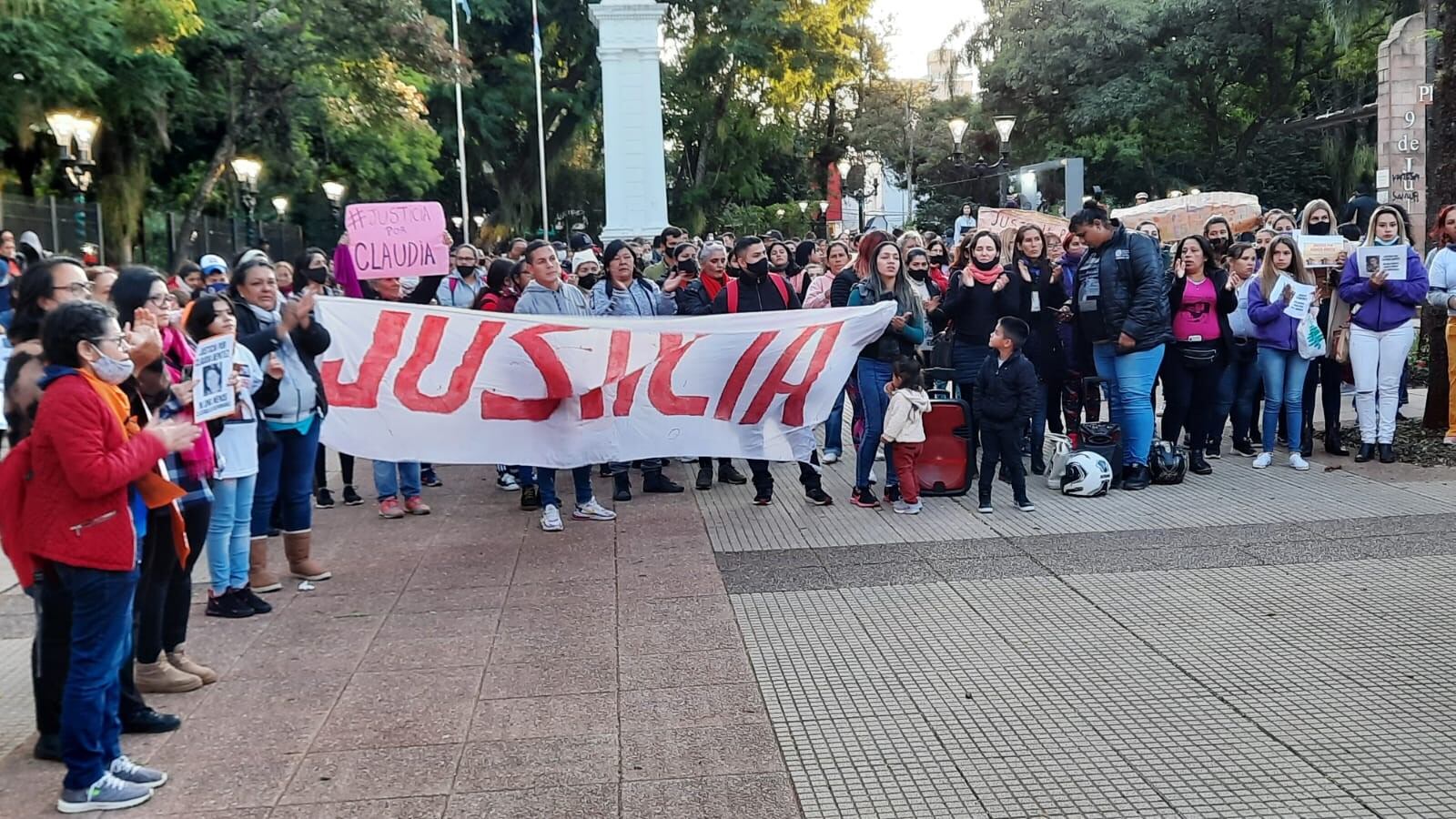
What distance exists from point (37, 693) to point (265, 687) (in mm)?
1018

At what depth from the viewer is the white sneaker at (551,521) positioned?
330 inches

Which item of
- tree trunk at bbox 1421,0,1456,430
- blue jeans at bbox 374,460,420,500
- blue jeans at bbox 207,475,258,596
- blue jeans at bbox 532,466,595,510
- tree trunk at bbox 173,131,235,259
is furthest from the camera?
tree trunk at bbox 173,131,235,259

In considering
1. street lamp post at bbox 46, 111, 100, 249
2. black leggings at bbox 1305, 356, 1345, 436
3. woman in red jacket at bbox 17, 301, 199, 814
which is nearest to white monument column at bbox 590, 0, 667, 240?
street lamp post at bbox 46, 111, 100, 249

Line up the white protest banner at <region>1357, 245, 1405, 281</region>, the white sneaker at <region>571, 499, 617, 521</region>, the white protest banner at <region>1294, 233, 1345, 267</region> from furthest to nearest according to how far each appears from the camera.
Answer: the white protest banner at <region>1294, 233, 1345, 267</region> < the white protest banner at <region>1357, 245, 1405, 281</region> < the white sneaker at <region>571, 499, 617, 521</region>

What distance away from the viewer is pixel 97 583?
4.22 metres

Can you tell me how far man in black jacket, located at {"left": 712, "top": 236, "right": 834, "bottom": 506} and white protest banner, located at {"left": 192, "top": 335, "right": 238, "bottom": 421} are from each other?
4.44 metres

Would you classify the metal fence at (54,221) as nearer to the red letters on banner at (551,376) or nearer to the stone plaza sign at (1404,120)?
the red letters on banner at (551,376)

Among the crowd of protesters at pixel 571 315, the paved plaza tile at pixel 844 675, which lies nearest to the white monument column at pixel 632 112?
the crowd of protesters at pixel 571 315

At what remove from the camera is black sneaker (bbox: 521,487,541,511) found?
9.35 m

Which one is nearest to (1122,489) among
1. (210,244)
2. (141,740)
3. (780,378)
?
(780,378)

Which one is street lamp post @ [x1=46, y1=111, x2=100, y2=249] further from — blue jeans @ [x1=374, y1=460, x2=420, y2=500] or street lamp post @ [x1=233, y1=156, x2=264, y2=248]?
blue jeans @ [x1=374, y1=460, x2=420, y2=500]

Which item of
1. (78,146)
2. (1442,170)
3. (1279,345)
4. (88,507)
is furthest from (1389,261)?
(78,146)

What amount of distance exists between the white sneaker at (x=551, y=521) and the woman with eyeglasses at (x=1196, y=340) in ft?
15.4

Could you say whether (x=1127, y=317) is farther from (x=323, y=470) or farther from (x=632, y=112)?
(x=632, y=112)
